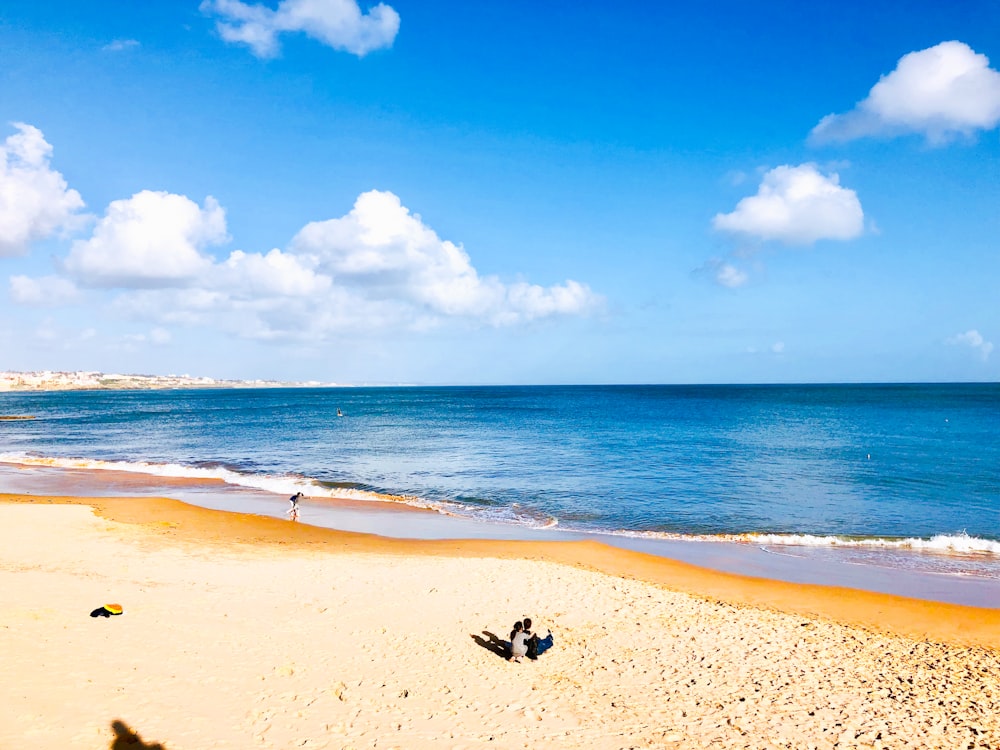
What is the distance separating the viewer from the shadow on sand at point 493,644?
1161 centimetres

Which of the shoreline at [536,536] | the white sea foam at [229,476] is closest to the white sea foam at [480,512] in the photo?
the white sea foam at [229,476]

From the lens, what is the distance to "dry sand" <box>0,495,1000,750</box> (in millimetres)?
8844

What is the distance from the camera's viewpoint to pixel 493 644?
39.4 feet

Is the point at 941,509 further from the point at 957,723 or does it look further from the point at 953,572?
the point at 957,723

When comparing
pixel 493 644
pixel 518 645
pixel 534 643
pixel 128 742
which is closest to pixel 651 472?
pixel 493 644

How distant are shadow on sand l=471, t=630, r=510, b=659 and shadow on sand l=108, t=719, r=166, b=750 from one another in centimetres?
590

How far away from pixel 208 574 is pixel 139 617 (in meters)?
3.87

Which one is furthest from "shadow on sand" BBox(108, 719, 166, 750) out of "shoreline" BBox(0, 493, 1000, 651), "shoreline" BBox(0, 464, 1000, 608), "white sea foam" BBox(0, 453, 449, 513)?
"white sea foam" BBox(0, 453, 449, 513)

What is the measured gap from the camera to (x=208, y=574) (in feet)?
52.7

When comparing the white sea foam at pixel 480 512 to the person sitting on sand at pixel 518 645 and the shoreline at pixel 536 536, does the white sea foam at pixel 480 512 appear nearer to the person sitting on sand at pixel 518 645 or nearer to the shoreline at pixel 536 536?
the shoreline at pixel 536 536

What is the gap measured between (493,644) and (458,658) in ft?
3.05

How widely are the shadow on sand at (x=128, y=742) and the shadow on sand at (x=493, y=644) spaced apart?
19.3 ft

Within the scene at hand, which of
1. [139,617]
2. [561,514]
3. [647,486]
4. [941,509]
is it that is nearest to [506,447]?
[647,486]

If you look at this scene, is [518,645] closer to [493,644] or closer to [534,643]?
[534,643]
